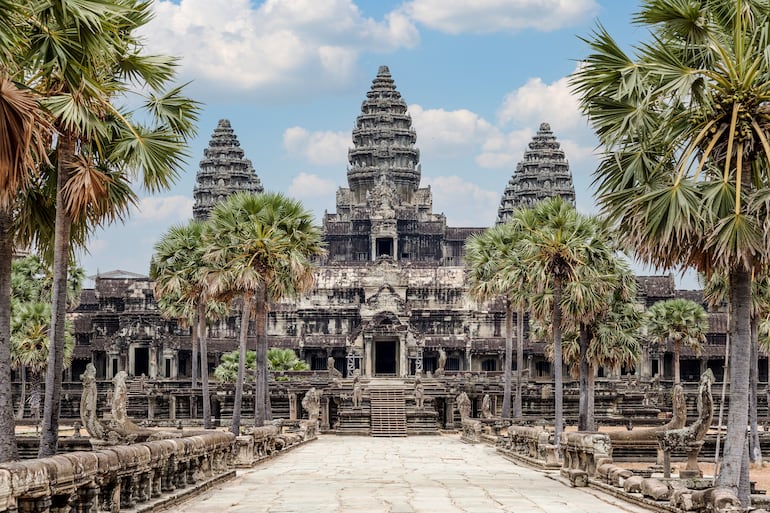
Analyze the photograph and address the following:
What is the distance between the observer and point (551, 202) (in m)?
36.5

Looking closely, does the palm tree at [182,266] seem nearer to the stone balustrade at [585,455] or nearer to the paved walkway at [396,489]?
the paved walkway at [396,489]

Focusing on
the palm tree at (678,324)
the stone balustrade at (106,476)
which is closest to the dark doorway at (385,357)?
the palm tree at (678,324)

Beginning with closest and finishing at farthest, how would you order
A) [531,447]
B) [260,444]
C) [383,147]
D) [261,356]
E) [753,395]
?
1. [753,395]
2. [260,444]
3. [531,447]
4. [261,356]
5. [383,147]

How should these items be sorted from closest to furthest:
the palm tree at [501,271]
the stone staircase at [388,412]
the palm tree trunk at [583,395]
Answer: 1. the palm tree trunk at [583,395]
2. the palm tree at [501,271]
3. the stone staircase at [388,412]

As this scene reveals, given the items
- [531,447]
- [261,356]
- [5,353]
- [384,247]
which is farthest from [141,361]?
[5,353]

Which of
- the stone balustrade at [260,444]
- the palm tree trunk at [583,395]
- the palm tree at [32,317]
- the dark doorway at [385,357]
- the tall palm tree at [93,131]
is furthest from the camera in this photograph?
the dark doorway at [385,357]

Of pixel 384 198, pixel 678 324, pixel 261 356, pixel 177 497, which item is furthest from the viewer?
pixel 384 198

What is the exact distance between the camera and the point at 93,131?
19172 millimetres

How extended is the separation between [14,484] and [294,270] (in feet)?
80.9

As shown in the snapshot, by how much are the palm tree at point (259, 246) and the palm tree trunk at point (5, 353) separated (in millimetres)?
15852

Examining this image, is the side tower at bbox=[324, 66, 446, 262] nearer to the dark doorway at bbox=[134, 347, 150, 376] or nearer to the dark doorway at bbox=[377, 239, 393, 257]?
the dark doorway at bbox=[377, 239, 393, 257]

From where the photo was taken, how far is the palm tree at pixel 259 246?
35.8m

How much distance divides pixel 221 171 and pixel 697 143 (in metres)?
85.6

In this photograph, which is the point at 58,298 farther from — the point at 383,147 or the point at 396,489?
the point at 383,147
